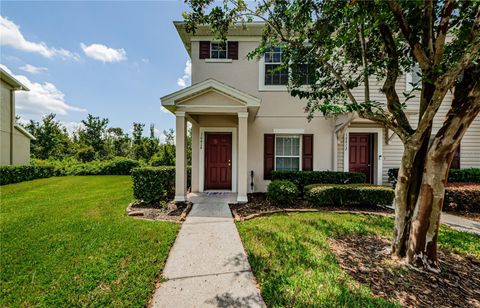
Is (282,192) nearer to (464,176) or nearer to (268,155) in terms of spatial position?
(268,155)

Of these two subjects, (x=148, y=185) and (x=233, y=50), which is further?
(x=233, y=50)

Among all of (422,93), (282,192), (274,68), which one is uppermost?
(274,68)

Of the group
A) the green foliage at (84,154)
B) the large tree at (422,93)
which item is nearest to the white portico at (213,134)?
the large tree at (422,93)

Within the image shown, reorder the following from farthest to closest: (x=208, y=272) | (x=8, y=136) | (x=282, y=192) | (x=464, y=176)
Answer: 1. (x=8, y=136)
2. (x=464, y=176)
3. (x=282, y=192)
4. (x=208, y=272)

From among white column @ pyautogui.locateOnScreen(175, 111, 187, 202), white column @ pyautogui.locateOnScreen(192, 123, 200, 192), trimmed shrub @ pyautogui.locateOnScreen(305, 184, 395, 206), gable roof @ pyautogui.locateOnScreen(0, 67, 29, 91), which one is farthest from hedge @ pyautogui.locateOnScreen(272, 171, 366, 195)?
gable roof @ pyautogui.locateOnScreen(0, 67, 29, 91)

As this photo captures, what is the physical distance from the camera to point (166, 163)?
45.6ft

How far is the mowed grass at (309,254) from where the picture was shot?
244 cm

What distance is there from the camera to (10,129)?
42.7ft

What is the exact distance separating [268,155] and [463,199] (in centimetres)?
619

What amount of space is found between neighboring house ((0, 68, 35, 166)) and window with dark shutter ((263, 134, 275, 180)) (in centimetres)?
1573

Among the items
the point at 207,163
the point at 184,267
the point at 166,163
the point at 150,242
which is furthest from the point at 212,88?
the point at 166,163

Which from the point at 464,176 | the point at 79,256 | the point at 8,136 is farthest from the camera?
A: the point at 8,136

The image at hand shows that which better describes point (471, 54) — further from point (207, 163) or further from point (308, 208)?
point (207, 163)

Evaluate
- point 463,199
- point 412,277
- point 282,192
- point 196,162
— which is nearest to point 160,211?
point 196,162
